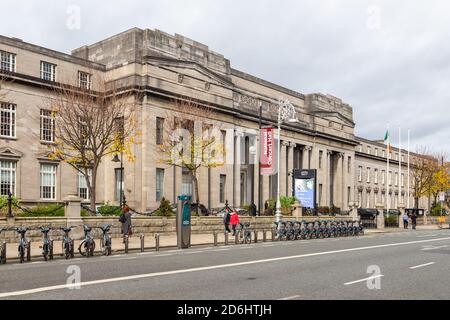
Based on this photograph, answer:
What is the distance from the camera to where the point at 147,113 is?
40.9m

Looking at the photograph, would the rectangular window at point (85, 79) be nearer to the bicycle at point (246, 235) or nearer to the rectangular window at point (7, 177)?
the rectangular window at point (7, 177)

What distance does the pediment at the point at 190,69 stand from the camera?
143 ft

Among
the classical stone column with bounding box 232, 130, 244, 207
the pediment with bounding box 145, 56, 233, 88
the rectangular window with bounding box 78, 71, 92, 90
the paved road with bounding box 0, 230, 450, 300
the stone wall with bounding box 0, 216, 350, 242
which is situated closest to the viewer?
the paved road with bounding box 0, 230, 450, 300

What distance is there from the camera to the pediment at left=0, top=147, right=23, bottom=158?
113 feet

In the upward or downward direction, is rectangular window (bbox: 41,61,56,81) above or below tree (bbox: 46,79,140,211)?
above

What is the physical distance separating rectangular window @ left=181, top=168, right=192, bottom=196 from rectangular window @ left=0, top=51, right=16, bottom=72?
16.7m

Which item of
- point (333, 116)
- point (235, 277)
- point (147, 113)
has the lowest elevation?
point (235, 277)

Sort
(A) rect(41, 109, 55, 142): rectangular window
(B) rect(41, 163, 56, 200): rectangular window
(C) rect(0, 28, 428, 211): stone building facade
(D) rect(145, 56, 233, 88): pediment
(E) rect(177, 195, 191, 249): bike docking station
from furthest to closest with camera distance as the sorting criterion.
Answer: (D) rect(145, 56, 233, 88): pediment < (A) rect(41, 109, 55, 142): rectangular window < (B) rect(41, 163, 56, 200): rectangular window < (C) rect(0, 28, 428, 211): stone building facade < (E) rect(177, 195, 191, 249): bike docking station

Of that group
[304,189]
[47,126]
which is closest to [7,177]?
A: [47,126]

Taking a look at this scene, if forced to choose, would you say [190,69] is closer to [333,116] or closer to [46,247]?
[333,116]

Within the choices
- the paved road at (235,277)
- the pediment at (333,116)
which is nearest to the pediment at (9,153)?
the paved road at (235,277)

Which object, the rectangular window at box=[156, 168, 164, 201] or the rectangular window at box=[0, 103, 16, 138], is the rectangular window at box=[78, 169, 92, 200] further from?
the rectangular window at box=[0, 103, 16, 138]

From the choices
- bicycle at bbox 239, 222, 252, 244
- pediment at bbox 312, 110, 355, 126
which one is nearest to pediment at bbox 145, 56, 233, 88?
bicycle at bbox 239, 222, 252, 244

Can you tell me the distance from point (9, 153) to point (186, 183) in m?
16.3
